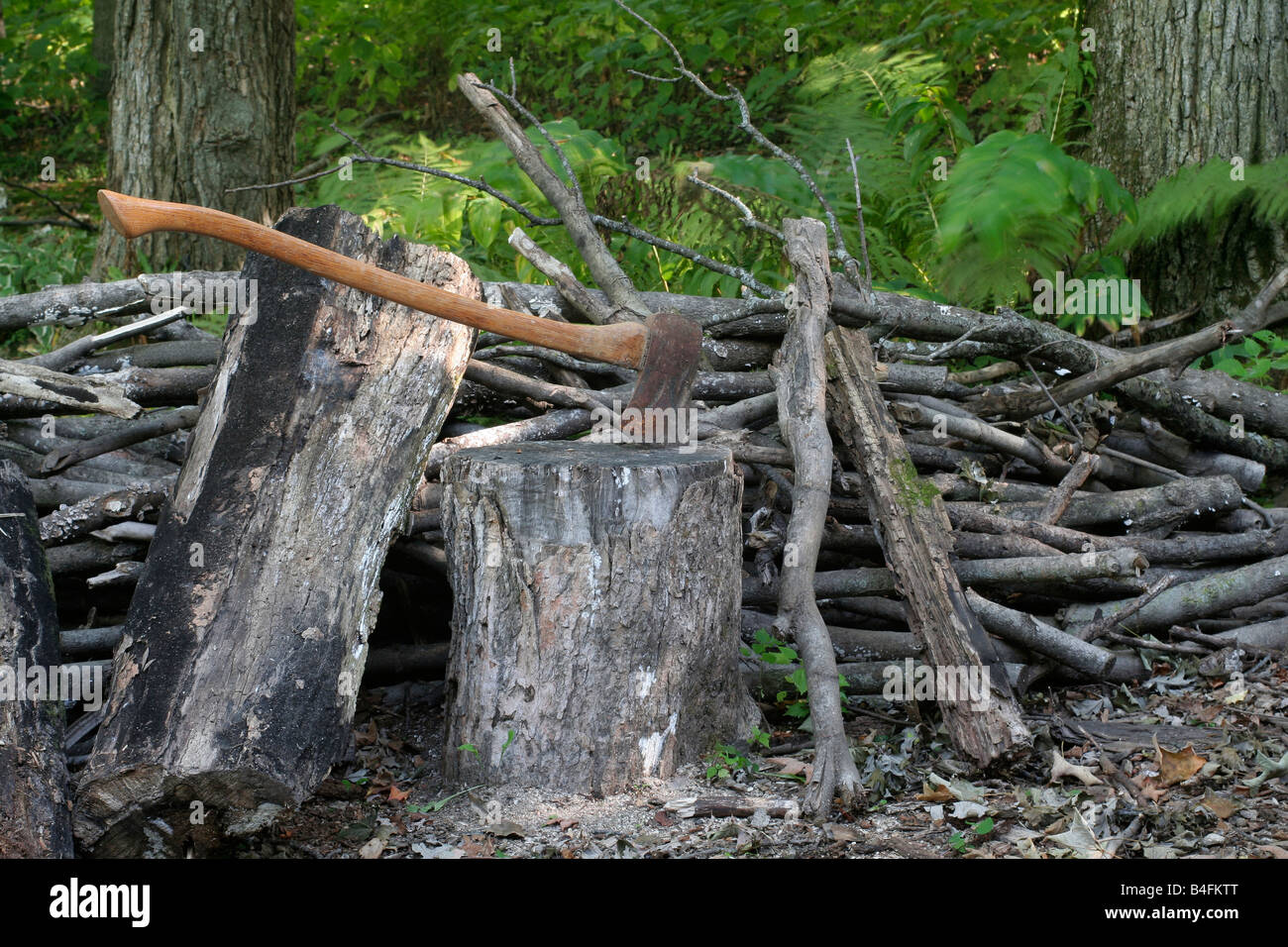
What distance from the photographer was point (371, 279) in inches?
115

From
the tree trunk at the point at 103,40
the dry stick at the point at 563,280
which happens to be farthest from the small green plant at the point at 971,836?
the tree trunk at the point at 103,40

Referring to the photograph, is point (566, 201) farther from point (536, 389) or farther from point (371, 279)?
point (371, 279)

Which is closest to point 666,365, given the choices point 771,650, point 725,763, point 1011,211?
point 771,650

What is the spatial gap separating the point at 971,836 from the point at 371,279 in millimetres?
2164

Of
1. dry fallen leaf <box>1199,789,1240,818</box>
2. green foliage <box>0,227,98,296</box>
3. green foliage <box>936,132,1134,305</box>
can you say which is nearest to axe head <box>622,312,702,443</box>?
dry fallen leaf <box>1199,789,1240,818</box>

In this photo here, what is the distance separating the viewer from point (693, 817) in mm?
2793

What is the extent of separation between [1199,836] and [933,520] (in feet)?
3.76

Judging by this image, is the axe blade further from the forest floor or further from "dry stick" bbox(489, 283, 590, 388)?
the forest floor

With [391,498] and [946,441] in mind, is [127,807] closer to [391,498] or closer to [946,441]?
[391,498]

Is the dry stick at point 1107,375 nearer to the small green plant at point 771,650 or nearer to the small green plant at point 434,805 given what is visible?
the small green plant at point 771,650

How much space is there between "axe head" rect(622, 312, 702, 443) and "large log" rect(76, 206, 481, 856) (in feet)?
2.22

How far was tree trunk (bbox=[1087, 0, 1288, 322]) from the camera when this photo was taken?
5.52 meters

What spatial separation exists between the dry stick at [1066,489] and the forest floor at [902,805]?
33.6 inches
